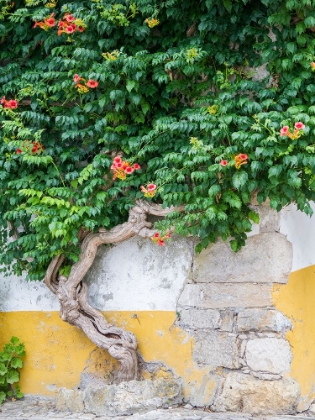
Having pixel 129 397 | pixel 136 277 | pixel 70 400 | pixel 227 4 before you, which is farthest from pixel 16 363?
pixel 227 4

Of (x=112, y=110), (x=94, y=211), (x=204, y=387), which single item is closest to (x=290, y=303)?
(x=204, y=387)

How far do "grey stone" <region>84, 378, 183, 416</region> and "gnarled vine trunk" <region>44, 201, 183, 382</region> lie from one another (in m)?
0.15

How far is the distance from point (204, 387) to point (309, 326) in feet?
2.69

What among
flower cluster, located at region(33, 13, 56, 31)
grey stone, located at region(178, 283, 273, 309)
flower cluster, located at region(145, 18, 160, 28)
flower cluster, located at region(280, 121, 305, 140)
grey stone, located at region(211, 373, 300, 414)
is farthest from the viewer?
flower cluster, located at region(33, 13, 56, 31)

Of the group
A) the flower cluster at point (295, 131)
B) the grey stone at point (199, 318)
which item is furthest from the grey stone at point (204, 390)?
the flower cluster at point (295, 131)

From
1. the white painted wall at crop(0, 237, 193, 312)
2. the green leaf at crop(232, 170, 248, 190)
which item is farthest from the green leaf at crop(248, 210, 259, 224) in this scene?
the white painted wall at crop(0, 237, 193, 312)

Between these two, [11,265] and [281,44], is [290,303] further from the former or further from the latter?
[11,265]

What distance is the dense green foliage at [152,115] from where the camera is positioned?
13.4 ft

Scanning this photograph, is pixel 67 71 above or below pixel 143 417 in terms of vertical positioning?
above

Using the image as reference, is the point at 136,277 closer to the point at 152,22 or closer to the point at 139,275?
the point at 139,275

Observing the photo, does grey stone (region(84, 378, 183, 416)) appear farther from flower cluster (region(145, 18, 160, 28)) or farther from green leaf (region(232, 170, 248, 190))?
flower cluster (region(145, 18, 160, 28))

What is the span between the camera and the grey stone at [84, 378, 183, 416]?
4332 mm

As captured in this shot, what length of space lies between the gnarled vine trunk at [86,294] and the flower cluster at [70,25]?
4.17 feet

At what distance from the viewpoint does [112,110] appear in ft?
15.3
